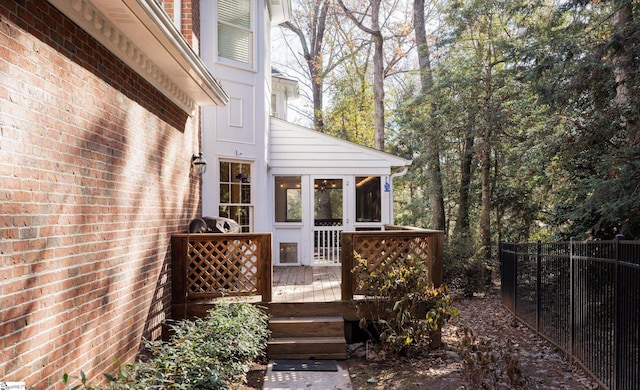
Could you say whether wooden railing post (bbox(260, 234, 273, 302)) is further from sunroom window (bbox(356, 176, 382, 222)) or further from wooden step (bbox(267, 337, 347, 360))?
sunroom window (bbox(356, 176, 382, 222))

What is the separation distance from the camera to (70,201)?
12.4ft

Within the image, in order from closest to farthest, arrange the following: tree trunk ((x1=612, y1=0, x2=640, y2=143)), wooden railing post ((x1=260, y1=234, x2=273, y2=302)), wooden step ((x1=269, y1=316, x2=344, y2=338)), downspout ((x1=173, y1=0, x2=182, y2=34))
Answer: wooden step ((x1=269, y1=316, x2=344, y2=338)), wooden railing post ((x1=260, y1=234, x2=273, y2=302)), tree trunk ((x1=612, y1=0, x2=640, y2=143)), downspout ((x1=173, y1=0, x2=182, y2=34))

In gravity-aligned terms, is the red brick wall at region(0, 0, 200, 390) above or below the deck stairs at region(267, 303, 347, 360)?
above

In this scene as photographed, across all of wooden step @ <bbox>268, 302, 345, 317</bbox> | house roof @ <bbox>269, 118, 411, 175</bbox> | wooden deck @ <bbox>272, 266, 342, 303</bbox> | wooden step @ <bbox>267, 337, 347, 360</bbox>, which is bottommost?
wooden step @ <bbox>267, 337, 347, 360</bbox>

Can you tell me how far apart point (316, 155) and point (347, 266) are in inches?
206

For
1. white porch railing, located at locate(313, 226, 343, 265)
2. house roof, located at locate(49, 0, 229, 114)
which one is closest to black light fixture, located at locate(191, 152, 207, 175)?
house roof, located at locate(49, 0, 229, 114)

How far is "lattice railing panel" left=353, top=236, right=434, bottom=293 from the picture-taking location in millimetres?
6961

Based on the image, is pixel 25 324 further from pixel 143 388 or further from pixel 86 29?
pixel 86 29

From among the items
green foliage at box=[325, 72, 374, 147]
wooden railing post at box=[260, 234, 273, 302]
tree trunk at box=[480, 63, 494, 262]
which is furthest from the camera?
green foliage at box=[325, 72, 374, 147]

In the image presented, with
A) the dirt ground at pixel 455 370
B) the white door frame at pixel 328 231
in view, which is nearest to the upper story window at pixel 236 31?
the white door frame at pixel 328 231

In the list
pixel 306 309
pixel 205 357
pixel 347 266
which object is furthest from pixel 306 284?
pixel 205 357

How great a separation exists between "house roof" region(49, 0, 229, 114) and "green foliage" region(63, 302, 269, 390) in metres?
2.72

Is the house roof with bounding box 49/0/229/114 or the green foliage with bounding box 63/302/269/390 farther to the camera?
the house roof with bounding box 49/0/229/114

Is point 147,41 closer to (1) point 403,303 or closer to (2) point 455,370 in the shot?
(1) point 403,303
